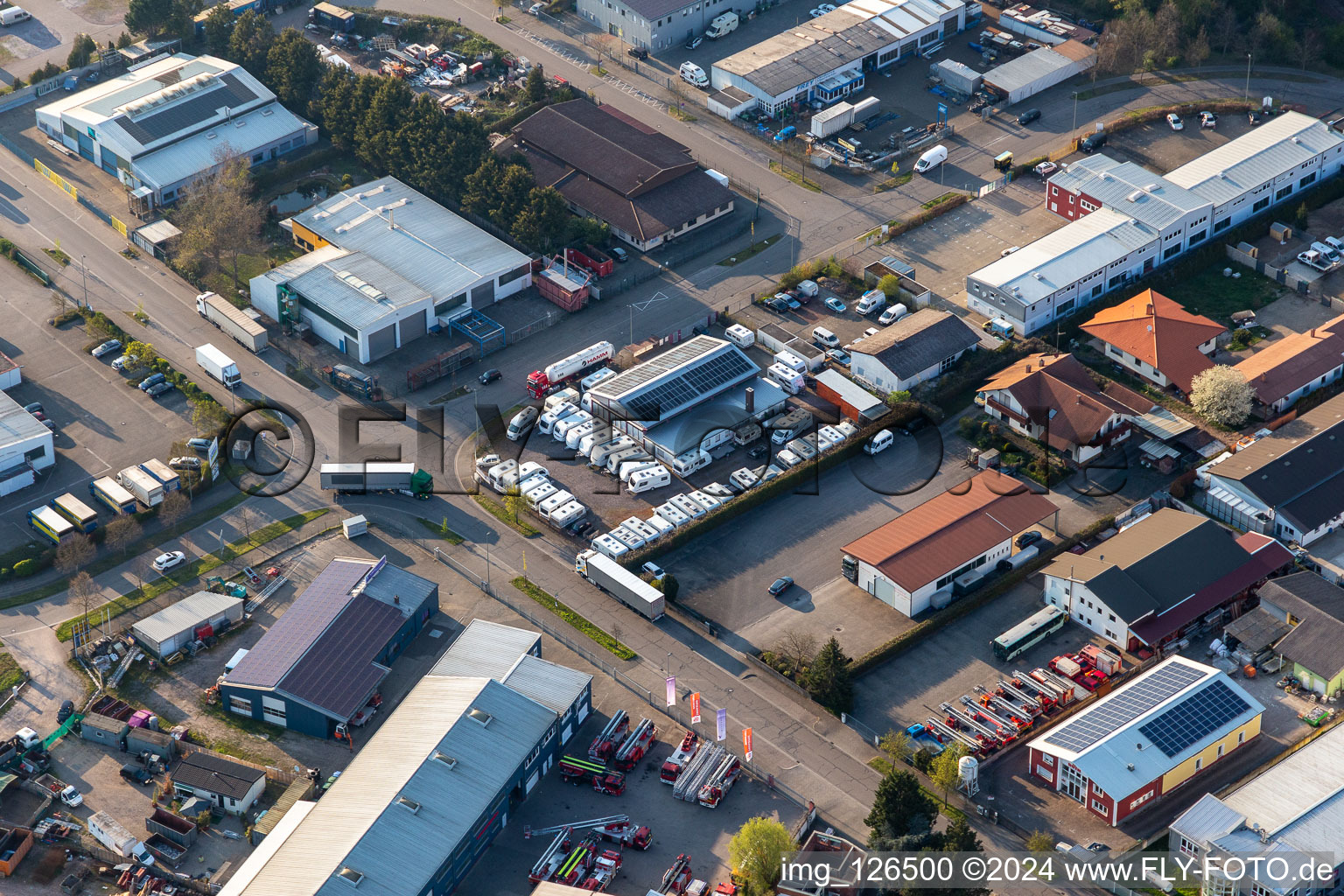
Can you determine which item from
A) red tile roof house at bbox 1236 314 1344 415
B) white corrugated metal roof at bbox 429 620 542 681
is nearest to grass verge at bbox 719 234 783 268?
red tile roof house at bbox 1236 314 1344 415

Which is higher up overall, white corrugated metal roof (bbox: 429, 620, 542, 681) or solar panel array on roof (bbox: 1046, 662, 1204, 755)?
solar panel array on roof (bbox: 1046, 662, 1204, 755)

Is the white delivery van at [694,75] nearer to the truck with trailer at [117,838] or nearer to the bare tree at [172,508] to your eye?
the bare tree at [172,508]

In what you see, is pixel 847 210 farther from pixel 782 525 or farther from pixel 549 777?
pixel 549 777

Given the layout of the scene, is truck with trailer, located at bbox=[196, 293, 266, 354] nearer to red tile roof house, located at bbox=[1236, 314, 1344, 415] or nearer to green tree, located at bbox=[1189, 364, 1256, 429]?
green tree, located at bbox=[1189, 364, 1256, 429]

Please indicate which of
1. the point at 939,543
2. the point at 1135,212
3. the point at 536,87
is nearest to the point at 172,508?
the point at 939,543

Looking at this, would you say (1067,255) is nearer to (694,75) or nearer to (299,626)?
(694,75)

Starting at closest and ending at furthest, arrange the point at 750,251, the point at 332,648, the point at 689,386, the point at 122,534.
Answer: the point at 332,648
the point at 122,534
the point at 689,386
the point at 750,251

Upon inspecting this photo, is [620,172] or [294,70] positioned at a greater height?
[294,70]
